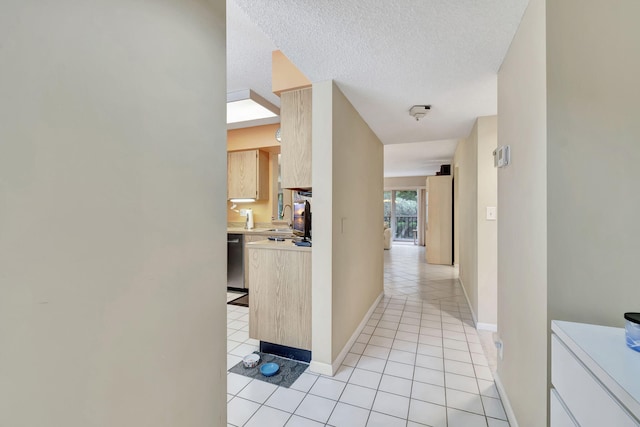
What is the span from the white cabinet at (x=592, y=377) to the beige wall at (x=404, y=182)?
30.2ft

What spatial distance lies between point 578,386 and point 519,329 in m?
0.70

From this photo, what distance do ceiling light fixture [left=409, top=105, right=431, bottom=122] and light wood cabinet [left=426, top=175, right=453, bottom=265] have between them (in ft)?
13.4

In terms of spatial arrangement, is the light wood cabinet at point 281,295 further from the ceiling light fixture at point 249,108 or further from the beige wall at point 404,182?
the beige wall at point 404,182

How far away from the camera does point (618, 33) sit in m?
1.01

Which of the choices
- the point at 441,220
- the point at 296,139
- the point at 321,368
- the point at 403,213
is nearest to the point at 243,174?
the point at 296,139

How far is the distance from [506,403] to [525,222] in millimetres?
1172

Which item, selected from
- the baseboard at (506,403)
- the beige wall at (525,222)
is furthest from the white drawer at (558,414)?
the baseboard at (506,403)

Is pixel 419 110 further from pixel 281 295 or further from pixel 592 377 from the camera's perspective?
pixel 592 377

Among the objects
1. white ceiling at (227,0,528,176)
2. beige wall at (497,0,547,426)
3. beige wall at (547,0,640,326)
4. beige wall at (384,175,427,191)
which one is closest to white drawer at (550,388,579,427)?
beige wall at (497,0,547,426)

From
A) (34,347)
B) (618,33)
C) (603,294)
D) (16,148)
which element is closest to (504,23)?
(618,33)

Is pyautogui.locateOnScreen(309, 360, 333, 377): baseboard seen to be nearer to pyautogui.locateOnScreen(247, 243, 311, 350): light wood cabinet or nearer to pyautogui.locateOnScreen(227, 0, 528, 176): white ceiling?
pyautogui.locateOnScreen(247, 243, 311, 350): light wood cabinet

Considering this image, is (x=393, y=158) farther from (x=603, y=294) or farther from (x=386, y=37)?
(x=603, y=294)

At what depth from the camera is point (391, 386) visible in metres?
1.92

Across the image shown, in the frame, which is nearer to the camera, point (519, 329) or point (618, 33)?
point (618, 33)
